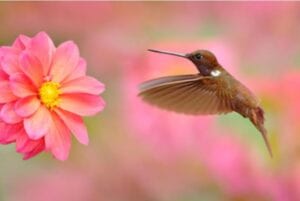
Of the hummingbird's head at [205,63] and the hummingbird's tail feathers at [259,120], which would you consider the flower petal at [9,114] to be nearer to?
the hummingbird's head at [205,63]

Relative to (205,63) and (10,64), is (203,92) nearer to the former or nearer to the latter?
(205,63)

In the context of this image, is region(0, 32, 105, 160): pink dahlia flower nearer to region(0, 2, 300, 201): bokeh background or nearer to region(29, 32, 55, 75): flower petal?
region(29, 32, 55, 75): flower petal

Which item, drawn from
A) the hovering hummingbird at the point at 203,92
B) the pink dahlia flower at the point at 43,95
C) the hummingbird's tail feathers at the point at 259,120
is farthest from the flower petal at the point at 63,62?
the hummingbird's tail feathers at the point at 259,120

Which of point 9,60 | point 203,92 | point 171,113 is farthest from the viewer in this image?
point 171,113

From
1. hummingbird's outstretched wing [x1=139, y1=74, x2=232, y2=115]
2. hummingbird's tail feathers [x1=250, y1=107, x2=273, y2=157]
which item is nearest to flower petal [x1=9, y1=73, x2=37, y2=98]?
hummingbird's outstretched wing [x1=139, y1=74, x2=232, y2=115]

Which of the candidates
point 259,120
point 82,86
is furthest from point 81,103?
point 259,120

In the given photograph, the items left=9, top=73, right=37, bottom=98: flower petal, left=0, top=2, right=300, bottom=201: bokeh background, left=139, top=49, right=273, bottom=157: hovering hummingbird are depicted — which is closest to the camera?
left=9, top=73, right=37, bottom=98: flower petal
